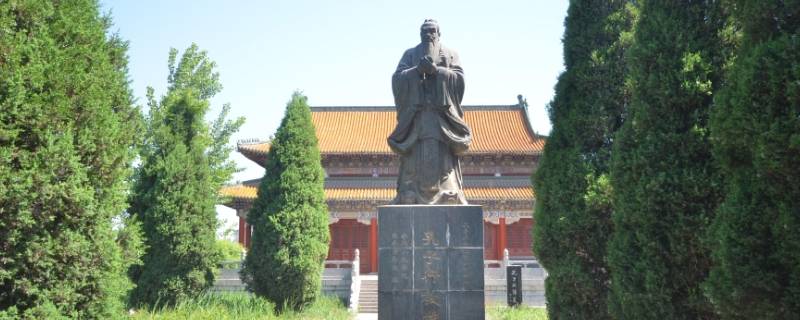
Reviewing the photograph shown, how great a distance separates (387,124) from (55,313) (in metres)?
25.6

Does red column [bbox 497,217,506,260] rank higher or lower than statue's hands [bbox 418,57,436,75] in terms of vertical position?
lower

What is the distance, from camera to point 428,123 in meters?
8.45

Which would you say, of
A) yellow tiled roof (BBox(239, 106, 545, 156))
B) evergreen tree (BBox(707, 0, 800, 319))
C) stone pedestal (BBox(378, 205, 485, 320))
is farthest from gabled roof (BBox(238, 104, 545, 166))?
evergreen tree (BBox(707, 0, 800, 319))

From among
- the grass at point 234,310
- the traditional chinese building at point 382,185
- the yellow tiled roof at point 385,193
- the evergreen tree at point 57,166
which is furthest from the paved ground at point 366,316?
the evergreen tree at point 57,166

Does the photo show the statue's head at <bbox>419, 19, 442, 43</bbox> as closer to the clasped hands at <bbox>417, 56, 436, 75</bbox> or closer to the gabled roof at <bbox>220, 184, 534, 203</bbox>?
the clasped hands at <bbox>417, 56, 436, 75</bbox>

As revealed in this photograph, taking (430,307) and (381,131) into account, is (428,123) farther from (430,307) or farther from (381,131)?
(381,131)

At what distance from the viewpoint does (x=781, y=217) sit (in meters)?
4.01

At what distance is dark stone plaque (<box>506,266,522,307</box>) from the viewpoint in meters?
17.5

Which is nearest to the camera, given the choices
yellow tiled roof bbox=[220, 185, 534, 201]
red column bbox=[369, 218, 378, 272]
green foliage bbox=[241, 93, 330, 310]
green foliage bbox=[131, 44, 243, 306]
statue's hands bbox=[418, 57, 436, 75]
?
statue's hands bbox=[418, 57, 436, 75]

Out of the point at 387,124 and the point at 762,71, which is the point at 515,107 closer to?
the point at 387,124

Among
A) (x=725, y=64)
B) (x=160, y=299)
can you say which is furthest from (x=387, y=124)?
(x=725, y=64)

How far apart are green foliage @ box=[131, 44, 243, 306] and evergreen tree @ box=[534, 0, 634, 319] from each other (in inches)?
347

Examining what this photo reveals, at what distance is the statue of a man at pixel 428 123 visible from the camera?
8.30 metres

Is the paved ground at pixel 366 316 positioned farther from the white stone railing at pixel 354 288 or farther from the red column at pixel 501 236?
the red column at pixel 501 236
